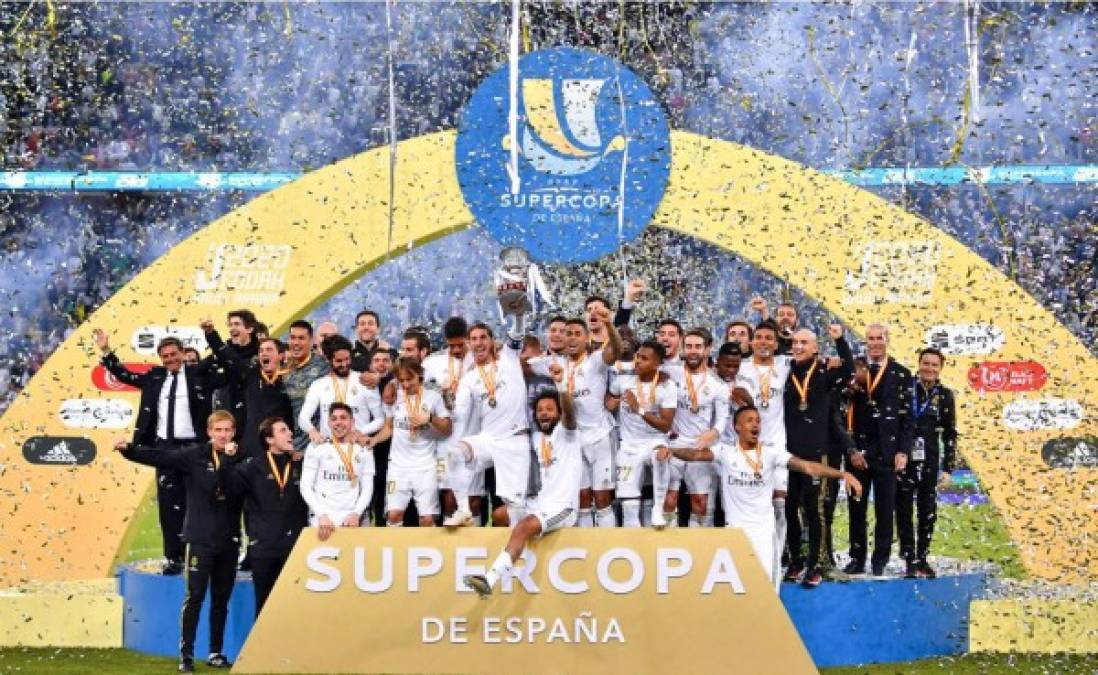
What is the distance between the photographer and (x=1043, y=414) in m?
13.1

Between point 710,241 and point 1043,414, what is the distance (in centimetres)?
249

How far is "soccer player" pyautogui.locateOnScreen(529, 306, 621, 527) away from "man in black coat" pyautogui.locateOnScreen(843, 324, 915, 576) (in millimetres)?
1492

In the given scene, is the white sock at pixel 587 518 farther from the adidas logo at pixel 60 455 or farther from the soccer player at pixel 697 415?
the adidas logo at pixel 60 455

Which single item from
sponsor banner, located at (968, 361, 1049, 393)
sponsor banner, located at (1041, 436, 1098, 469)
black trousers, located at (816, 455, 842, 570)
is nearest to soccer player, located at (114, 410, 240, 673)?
black trousers, located at (816, 455, 842, 570)

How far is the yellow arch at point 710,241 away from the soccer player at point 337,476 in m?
3.42

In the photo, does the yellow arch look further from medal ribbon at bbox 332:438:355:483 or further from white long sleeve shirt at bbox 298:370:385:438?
medal ribbon at bbox 332:438:355:483

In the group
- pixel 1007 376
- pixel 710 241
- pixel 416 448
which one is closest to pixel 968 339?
pixel 1007 376

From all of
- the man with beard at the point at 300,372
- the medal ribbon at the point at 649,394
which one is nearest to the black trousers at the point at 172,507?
the man with beard at the point at 300,372

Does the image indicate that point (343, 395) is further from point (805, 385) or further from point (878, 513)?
point (878, 513)

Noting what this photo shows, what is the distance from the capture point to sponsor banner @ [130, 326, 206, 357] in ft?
43.8

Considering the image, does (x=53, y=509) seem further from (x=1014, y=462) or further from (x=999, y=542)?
(x=999, y=542)

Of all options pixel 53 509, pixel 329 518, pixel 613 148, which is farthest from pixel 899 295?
pixel 53 509

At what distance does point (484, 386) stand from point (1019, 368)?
14.5 ft

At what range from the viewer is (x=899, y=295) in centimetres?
1310
